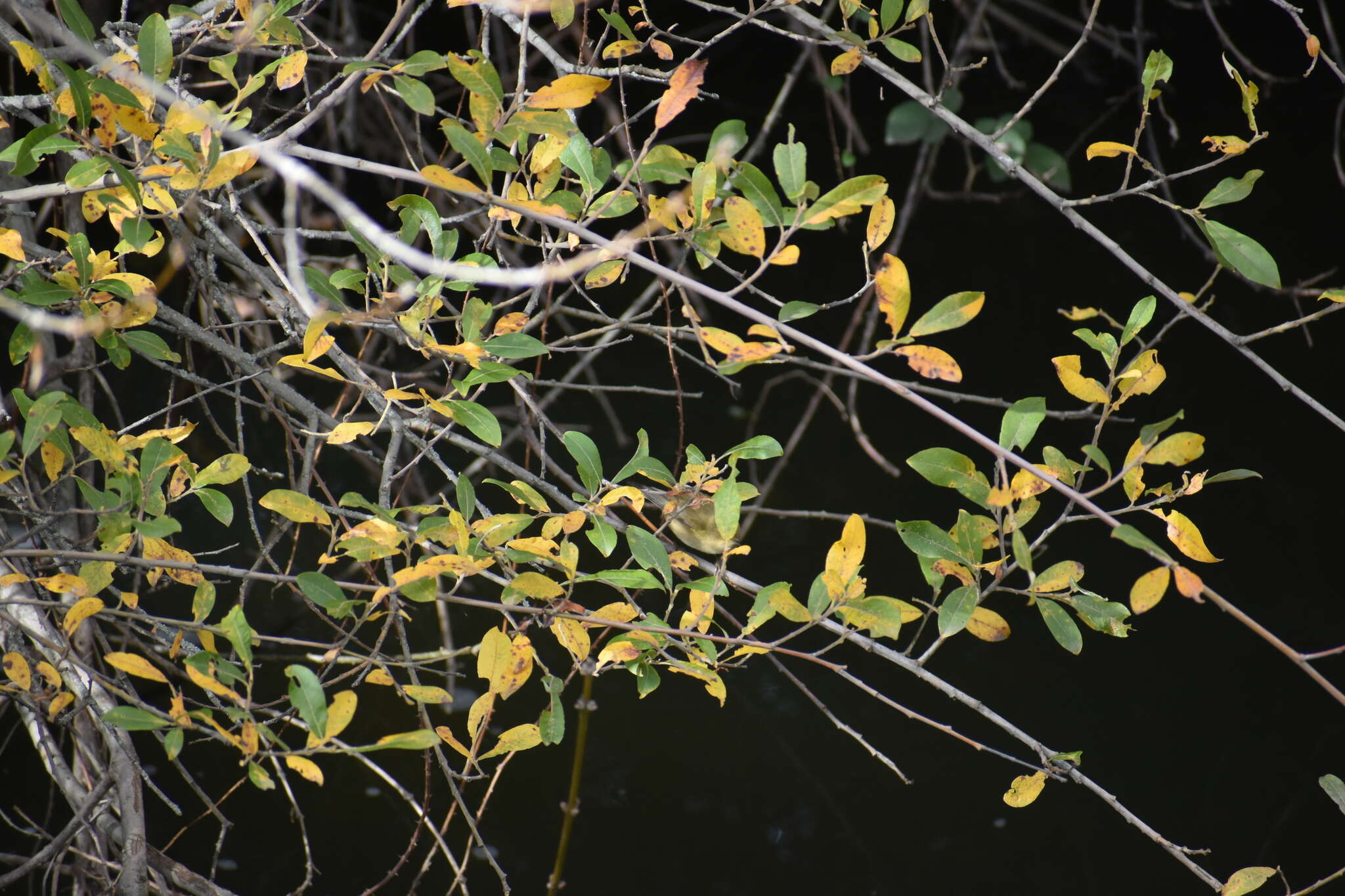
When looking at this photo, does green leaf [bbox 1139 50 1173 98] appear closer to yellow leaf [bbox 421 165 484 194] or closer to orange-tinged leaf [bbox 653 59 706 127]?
orange-tinged leaf [bbox 653 59 706 127]

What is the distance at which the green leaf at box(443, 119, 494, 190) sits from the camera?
69 cm

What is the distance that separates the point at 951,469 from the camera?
2.43 feet

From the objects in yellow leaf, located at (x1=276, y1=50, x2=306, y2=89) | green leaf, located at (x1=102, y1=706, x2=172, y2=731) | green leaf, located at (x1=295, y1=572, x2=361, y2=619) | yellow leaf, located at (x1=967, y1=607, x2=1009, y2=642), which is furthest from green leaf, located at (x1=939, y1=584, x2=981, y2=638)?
yellow leaf, located at (x1=276, y1=50, x2=306, y2=89)

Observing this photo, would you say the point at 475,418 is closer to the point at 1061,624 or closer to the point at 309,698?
the point at 309,698

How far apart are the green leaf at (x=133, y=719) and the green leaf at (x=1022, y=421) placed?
58 centimetres

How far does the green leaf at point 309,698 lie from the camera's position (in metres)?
0.62

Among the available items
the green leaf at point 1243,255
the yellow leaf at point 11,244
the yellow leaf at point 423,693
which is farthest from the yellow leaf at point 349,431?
the green leaf at point 1243,255

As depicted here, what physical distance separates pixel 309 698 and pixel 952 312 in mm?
452

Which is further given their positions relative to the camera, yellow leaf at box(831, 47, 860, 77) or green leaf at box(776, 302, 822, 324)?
yellow leaf at box(831, 47, 860, 77)

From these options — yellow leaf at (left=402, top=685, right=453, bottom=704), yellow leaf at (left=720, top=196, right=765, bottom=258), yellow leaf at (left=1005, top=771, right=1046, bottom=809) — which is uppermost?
yellow leaf at (left=720, top=196, right=765, bottom=258)

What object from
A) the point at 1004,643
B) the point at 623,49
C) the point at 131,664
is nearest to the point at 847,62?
the point at 623,49

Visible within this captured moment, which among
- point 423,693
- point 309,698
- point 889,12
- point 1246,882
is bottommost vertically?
point 1246,882

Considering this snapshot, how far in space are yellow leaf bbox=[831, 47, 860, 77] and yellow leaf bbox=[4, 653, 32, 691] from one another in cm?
79

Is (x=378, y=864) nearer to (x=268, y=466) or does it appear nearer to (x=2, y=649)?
(x=2, y=649)
